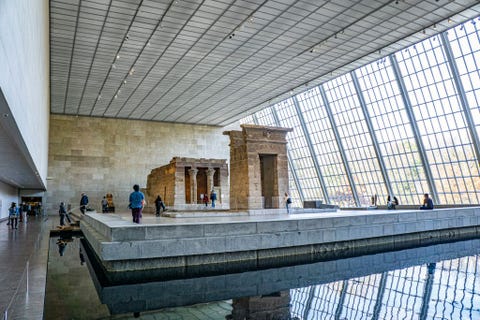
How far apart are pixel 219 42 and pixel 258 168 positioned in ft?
25.9

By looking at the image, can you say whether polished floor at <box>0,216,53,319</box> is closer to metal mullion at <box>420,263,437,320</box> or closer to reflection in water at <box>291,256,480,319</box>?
reflection in water at <box>291,256,480,319</box>

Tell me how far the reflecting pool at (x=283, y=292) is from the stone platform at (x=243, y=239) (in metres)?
0.51

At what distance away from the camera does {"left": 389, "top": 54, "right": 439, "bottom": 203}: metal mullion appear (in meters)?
25.3

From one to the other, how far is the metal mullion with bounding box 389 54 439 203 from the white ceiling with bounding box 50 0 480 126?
2016 mm

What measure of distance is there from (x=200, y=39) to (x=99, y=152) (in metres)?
21.8

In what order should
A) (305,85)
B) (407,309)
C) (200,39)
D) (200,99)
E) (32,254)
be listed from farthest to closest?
1. (200,99)
2. (305,85)
3. (200,39)
4. (32,254)
5. (407,309)

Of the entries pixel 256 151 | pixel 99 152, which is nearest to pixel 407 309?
pixel 256 151

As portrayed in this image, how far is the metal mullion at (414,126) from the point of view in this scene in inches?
995

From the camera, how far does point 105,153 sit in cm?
3828

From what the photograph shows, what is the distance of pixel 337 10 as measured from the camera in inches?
714

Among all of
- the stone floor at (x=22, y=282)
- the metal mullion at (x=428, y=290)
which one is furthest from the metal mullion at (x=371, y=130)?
the stone floor at (x=22, y=282)

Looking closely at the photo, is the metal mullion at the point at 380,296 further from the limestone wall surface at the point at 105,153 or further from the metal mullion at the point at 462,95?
the limestone wall surface at the point at 105,153

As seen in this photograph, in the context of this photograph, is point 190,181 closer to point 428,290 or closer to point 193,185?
point 193,185

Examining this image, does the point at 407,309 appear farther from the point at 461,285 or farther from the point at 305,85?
the point at 305,85
